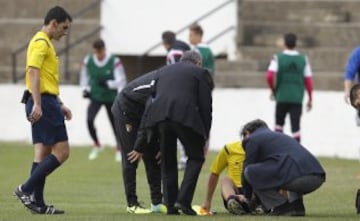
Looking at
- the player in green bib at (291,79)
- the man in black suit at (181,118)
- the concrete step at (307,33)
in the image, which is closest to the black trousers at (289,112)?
the player in green bib at (291,79)

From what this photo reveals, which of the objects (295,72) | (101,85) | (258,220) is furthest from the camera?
(101,85)

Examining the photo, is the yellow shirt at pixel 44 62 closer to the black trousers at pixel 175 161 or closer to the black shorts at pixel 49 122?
the black shorts at pixel 49 122

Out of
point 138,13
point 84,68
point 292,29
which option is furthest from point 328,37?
point 84,68

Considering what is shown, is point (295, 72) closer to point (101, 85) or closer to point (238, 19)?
point (101, 85)

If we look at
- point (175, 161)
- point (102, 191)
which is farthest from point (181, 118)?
point (102, 191)

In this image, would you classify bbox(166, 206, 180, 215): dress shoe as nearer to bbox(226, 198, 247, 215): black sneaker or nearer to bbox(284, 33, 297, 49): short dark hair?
bbox(226, 198, 247, 215): black sneaker

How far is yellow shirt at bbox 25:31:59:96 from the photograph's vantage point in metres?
13.7

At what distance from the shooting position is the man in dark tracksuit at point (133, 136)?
14.2 m

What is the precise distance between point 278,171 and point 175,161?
1058 millimetres

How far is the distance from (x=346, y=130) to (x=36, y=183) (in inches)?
414

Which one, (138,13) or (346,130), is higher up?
(138,13)

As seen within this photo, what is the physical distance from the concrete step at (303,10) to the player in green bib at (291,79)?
307 inches

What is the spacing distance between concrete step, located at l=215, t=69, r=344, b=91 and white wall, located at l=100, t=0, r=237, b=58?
200 centimetres

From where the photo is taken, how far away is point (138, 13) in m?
29.2
